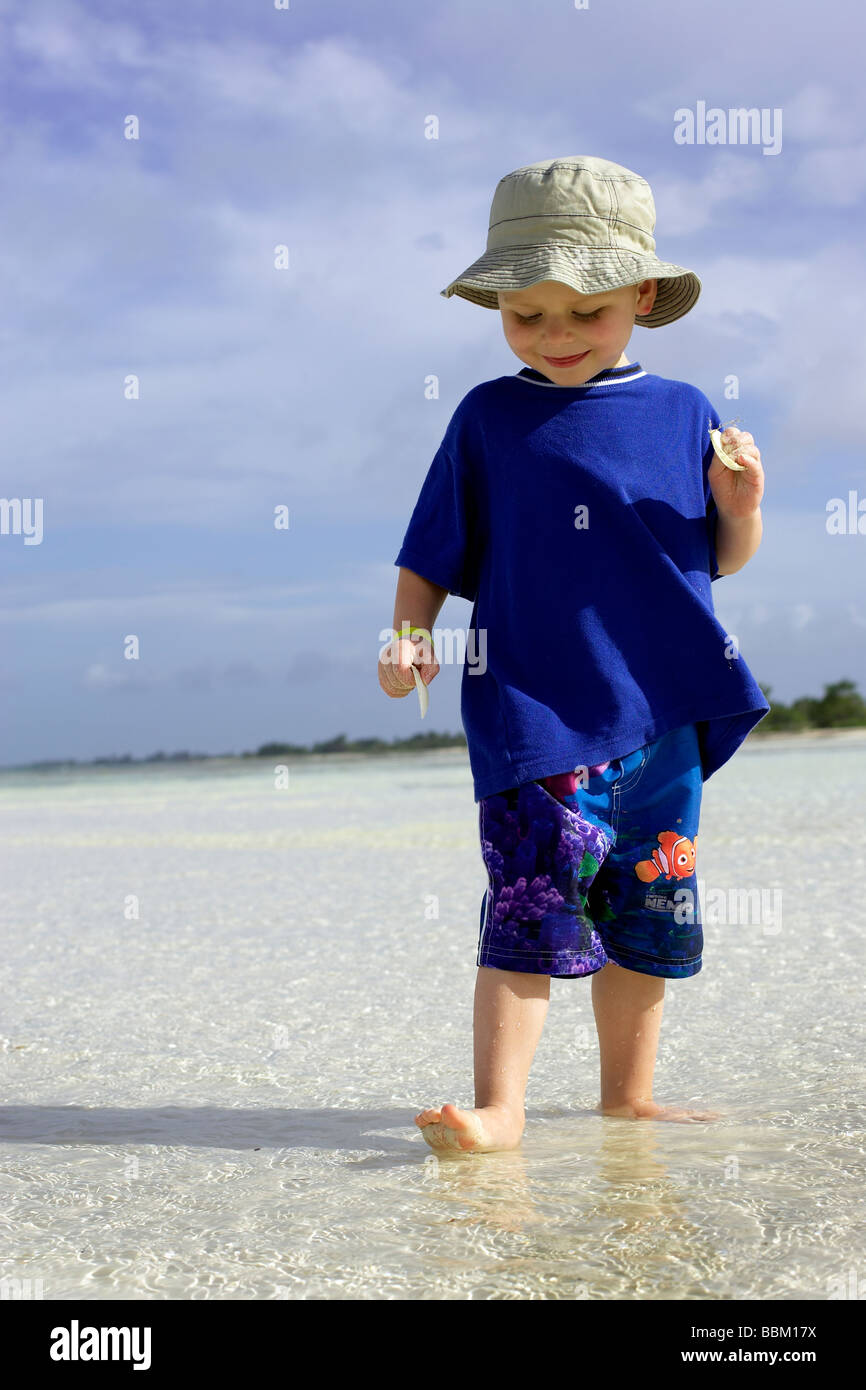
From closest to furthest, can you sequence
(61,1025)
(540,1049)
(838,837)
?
1. (540,1049)
2. (61,1025)
3. (838,837)

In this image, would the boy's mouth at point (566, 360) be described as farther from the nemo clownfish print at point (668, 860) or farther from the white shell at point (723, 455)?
the nemo clownfish print at point (668, 860)

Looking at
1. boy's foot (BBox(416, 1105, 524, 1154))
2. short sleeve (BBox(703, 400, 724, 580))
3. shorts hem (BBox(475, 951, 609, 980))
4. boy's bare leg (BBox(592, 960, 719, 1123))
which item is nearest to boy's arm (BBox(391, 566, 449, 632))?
short sleeve (BBox(703, 400, 724, 580))

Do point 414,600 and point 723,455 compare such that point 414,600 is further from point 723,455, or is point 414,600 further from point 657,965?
point 657,965

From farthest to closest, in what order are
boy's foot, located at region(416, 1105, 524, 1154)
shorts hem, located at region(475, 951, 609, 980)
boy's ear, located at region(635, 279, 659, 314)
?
1. boy's ear, located at region(635, 279, 659, 314)
2. shorts hem, located at region(475, 951, 609, 980)
3. boy's foot, located at region(416, 1105, 524, 1154)

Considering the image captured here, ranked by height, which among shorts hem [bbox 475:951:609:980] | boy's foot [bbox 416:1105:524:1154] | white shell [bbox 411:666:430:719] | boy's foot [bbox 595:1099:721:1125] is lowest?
boy's foot [bbox 595:1099:721:1125]

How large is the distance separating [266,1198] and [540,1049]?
1167mm

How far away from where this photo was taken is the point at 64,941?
4605 mm

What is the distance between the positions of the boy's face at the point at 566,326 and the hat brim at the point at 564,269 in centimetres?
3

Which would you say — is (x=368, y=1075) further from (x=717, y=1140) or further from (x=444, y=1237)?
(x=444, y=1237)

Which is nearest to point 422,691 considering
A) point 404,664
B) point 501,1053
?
point 404,664

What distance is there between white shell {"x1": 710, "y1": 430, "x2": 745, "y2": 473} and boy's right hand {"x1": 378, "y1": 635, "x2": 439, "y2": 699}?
1.99 ft

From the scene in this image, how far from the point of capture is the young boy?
217 cm

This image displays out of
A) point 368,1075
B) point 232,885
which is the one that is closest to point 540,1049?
point 368,1075

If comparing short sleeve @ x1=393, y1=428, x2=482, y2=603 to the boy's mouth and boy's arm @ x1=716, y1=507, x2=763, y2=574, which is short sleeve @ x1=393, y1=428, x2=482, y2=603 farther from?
boy's arm @ x1=716, y1=507, x2=763, y2=574
